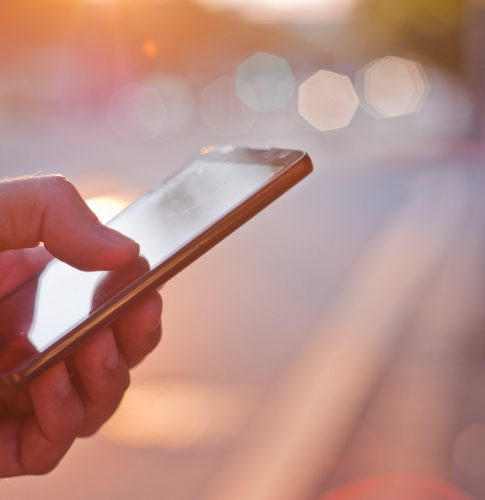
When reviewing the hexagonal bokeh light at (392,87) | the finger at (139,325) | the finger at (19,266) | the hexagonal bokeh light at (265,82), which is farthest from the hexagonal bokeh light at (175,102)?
the finger at (139,325)

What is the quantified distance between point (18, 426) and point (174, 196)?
0.66m

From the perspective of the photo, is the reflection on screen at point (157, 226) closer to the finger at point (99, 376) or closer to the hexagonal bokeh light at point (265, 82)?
the finger at point (99, 376)

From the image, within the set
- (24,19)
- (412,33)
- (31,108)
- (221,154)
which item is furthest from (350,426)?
(24,19)

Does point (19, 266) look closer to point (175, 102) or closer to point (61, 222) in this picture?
point (61, 222)

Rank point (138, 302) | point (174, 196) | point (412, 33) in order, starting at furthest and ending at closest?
point (412, 33) < point (174, 196) < point (138, 302)

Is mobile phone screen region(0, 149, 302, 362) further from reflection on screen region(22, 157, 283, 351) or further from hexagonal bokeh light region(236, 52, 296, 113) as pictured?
hexagonal bokeh light region(236, 52, 296, 113)

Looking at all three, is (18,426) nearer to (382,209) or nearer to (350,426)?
(350,426)

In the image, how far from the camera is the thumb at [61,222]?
80.9 inches

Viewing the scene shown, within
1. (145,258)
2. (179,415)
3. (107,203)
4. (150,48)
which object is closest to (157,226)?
(145,258)

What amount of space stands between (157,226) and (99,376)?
14.7 inches

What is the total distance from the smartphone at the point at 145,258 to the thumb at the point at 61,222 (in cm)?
6

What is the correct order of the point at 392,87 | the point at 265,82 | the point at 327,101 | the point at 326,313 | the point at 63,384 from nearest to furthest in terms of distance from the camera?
the point at 63,384, the point at 326,313, the point at 327,101, the point at 392,87, the point at 265,82

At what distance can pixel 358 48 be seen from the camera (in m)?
24.8

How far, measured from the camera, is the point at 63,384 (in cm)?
204
